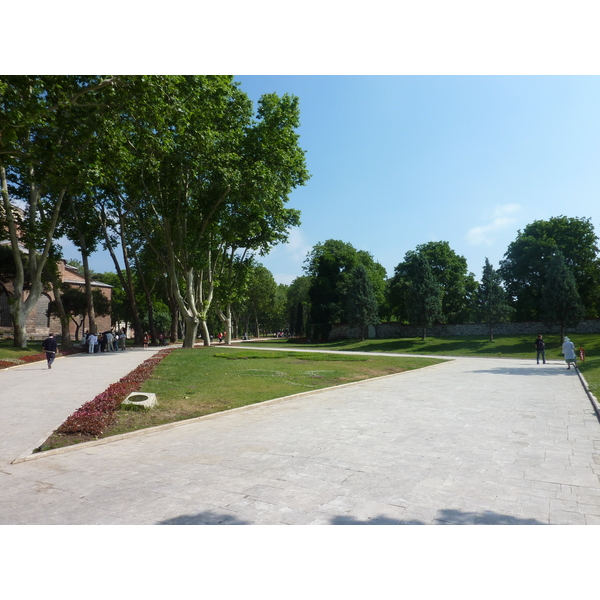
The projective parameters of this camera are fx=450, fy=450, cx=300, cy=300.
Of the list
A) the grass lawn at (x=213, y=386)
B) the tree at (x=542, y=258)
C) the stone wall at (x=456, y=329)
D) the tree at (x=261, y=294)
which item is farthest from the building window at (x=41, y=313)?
the tree at (x=542, y=258)

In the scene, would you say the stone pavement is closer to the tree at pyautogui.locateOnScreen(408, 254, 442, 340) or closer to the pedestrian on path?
the pedestrian on path

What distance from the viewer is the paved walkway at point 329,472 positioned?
4.54 metres

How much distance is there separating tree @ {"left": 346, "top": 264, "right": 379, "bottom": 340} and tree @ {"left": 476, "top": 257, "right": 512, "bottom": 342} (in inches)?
491

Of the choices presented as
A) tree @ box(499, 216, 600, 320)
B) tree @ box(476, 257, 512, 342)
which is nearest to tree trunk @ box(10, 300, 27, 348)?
tree @ box(476, 257, 512, 342)

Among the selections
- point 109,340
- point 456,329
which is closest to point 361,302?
point 456,329

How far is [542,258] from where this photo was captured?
45.6 meters

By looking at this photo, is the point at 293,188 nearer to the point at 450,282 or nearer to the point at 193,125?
the point at 193,125

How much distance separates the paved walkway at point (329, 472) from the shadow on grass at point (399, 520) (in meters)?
0.02

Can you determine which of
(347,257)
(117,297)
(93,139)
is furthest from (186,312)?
(117,297)

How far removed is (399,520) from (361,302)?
45.7 meters

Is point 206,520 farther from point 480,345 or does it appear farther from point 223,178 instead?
point 480,345

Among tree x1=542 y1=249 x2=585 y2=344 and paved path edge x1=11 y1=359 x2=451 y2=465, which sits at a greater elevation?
tree x1=542 y1=249 x2=585 y2=344

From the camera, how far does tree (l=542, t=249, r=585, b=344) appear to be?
36031 mm

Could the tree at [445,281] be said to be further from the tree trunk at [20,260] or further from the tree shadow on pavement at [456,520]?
the tree shadow on pavement at [456,520]
